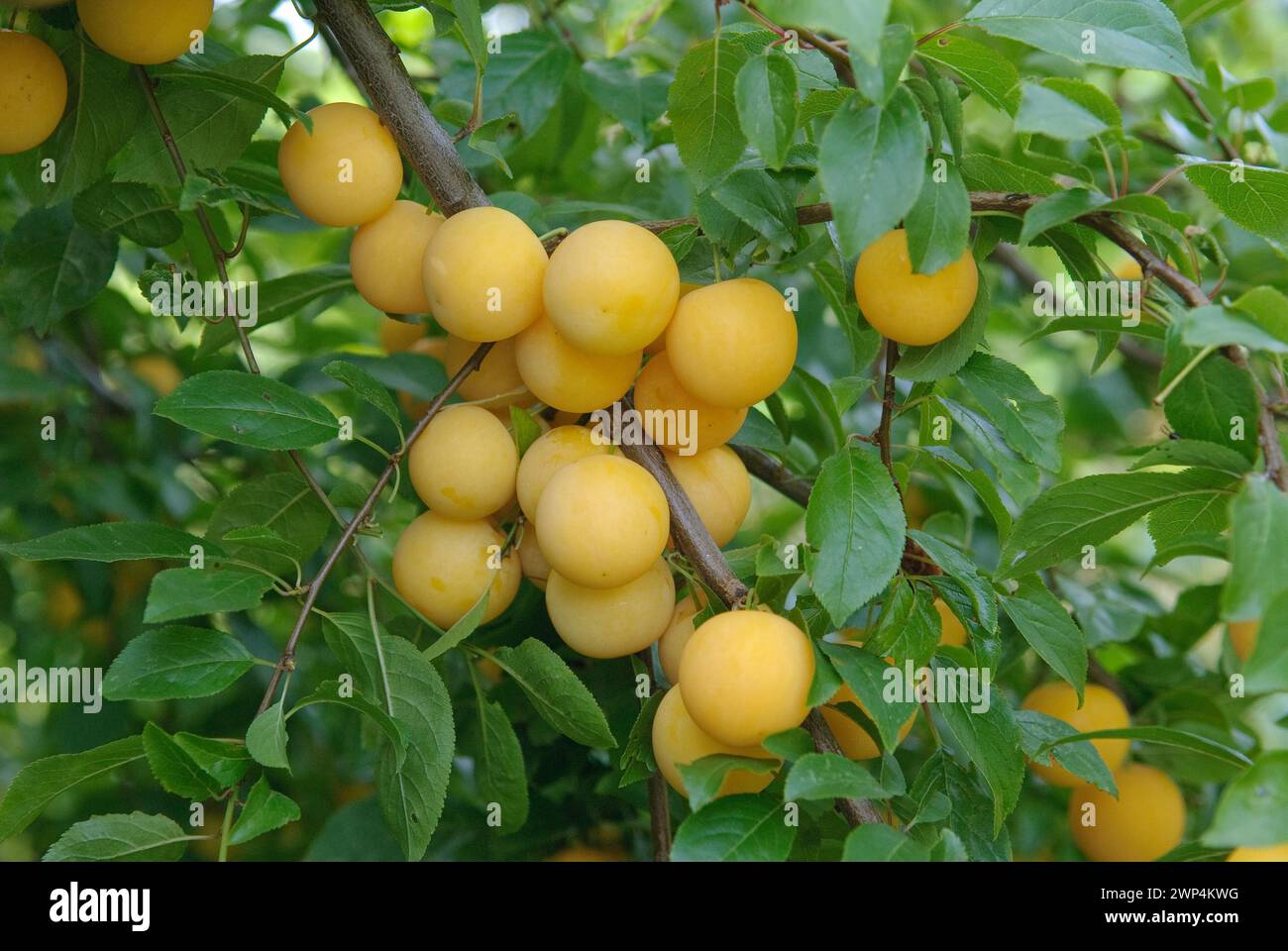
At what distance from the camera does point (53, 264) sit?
48.0 inches

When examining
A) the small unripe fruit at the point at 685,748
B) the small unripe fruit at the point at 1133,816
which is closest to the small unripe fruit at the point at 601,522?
the small unripe fruit at the point at 685,748

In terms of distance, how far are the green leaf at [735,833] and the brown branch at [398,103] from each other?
0.54 metres

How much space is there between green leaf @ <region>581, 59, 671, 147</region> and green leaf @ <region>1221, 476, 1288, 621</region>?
0.90 metres

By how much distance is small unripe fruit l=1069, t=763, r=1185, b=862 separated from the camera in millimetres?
1327

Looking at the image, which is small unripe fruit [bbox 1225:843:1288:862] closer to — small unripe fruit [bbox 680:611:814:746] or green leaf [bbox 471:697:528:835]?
small unripe fruit [bbox 680:611:814:746]

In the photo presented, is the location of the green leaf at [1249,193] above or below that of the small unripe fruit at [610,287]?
above

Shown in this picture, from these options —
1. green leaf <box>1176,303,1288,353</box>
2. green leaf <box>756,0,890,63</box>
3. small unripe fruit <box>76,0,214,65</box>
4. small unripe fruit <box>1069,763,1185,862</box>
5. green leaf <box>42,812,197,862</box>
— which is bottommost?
small unripe fruit <box>1069,763,1185,862</box>

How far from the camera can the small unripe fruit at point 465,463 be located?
0.95 m

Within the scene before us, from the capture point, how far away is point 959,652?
0.94m

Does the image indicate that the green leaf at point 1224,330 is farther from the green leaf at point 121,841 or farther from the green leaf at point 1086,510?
the green leaf at point 121,841

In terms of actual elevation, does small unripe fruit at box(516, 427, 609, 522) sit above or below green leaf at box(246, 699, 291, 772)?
above

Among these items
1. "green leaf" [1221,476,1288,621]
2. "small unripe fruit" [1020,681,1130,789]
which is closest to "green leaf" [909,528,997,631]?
"green leaf" [1221,476,1288,621]
